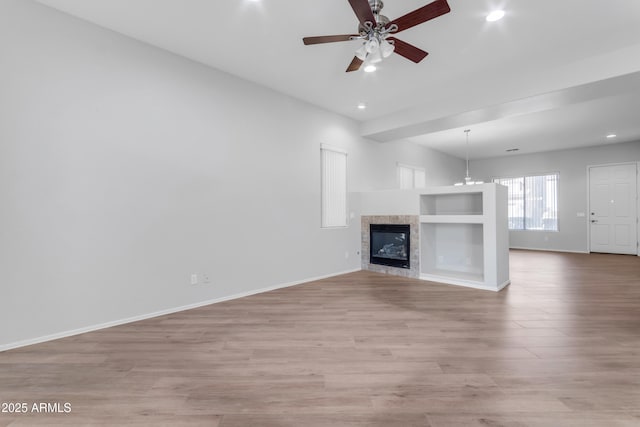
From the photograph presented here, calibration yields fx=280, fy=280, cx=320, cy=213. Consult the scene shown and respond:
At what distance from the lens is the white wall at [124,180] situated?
2.56 m

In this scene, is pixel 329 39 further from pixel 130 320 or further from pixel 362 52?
pixel 130 320

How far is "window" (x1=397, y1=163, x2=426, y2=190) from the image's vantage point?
23.9 feet

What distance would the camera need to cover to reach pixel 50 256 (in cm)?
267

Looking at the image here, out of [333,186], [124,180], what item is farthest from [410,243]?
[124,180]

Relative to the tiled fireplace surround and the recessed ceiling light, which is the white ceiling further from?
the tiled fireplace surround

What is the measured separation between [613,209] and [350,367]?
9.84m

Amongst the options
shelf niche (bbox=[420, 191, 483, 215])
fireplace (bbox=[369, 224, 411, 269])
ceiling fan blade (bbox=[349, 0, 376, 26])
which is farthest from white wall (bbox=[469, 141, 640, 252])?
ceiling fan blade (bbox=[349, 0, 376, 26])

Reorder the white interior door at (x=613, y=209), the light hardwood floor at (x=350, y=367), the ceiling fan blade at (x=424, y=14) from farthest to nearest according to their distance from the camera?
1. the white interior door at (x=613, y=209)
2. the ceiling fan blade at (x=424, y=14)
3. the light hardwood floor at (x=350, y=367)

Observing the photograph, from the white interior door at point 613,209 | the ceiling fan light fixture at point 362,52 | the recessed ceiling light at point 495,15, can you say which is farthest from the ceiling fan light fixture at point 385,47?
the white interior door at point 613,209

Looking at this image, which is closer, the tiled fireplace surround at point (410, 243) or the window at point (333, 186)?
the tiled fireplace surround at point (410, 243)

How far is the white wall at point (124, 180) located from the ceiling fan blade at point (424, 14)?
2545 millimetres

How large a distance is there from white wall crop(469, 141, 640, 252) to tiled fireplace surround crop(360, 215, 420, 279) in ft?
20.9

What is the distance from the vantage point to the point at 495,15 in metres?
2.82

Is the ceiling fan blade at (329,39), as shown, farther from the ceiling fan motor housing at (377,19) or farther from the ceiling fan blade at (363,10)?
the ceiling fan blade at (363,10)
